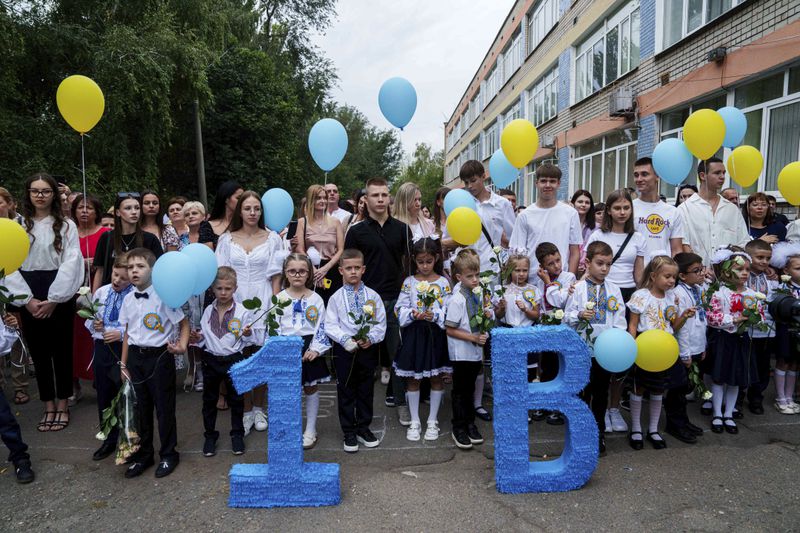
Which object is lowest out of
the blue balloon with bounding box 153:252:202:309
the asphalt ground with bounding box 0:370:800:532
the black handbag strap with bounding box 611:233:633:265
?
the asphalt ground with bounding box 0:370:800:532

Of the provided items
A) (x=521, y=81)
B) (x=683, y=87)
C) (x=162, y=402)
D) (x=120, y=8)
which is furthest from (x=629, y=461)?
(x=521, y=81)

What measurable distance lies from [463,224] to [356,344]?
1207 mm

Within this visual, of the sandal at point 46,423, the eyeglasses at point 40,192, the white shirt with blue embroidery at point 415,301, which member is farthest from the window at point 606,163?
the sandal at point 46,423

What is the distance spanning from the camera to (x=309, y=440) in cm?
379

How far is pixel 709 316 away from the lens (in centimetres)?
409

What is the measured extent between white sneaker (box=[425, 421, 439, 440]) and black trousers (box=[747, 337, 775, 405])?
8.85ft

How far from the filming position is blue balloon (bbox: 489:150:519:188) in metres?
5.63

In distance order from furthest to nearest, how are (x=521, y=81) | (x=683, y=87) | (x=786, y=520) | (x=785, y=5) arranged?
(x=521, y=81) → (x=683, y=87) → (x=785, y=5) → (x=786, y=520)

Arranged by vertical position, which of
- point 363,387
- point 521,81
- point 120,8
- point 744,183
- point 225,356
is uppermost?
point 521,81

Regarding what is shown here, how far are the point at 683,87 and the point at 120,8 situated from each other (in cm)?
1096

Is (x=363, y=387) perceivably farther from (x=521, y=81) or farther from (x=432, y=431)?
(x=521, y=81)

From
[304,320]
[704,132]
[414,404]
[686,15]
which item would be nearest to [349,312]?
[304,320]

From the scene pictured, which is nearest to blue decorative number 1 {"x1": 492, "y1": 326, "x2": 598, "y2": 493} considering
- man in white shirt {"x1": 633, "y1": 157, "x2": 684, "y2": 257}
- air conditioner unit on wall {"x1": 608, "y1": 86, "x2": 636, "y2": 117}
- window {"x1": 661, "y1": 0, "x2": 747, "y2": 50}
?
man in white shirt {"x1": 633, "y1": 157, "x2": 684, "y2": 257}

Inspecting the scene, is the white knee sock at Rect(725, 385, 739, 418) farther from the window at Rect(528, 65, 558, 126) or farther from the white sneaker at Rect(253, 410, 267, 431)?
the window at Rect(528, 65, 558, 126)
